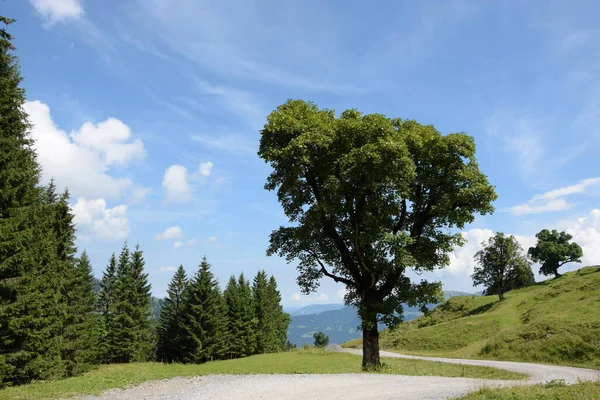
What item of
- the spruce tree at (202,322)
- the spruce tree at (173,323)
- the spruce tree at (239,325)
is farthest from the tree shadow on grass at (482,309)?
the spruce tree at (173,323)

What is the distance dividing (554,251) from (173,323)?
81000 millimetres

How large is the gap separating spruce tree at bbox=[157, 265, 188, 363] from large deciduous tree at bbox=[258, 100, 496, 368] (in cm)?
4957

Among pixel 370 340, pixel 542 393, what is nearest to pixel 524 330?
pixel 370 340

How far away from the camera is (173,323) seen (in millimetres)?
69562

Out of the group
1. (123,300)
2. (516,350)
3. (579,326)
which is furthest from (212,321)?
(579,326)

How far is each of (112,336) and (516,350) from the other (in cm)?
5958

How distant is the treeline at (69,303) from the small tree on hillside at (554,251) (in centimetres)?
6375

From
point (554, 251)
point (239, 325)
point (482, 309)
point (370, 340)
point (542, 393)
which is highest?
point (554, 251)

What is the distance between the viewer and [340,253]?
2294 cm

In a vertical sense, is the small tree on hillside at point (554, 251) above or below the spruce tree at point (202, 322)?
above

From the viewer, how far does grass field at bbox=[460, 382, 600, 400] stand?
9.63m

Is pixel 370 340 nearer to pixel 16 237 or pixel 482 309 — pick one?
pixel 16 237

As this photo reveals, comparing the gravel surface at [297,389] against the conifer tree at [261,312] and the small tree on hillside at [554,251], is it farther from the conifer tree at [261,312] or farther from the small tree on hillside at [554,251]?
the small tree on hillside at [554,251]

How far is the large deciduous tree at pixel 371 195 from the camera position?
19516 mm
